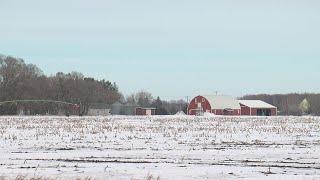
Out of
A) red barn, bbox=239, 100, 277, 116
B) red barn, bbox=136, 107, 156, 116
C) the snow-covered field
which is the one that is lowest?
the snow-covered field

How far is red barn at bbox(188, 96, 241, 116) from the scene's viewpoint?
403 feet

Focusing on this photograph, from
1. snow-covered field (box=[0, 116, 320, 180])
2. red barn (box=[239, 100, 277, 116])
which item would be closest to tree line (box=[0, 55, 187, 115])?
red barn (box=[239, 100, 277, 116])

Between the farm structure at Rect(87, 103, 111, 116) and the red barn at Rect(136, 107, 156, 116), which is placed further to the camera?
the red barn at Rect(136, 107, 156, 116)

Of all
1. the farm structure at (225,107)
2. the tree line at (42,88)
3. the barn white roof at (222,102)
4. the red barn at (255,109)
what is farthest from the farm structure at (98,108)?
the red barn at (255,109)

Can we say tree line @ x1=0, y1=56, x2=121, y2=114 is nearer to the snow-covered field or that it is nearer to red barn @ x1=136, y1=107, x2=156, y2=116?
red barn @ x1=136, y1=107, x2=156, y2=116

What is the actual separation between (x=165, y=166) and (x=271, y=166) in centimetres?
289

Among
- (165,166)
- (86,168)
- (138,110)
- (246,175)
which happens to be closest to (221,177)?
(246,175)

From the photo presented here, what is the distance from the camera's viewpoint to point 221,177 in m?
13.5

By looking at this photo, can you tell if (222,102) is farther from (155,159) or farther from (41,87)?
(155,159)

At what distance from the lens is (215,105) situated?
12388cm

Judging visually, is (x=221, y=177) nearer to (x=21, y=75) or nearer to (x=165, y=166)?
(x=165, y=166)

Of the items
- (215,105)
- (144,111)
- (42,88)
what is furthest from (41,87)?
(215,105)

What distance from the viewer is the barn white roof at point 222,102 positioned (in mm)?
123812

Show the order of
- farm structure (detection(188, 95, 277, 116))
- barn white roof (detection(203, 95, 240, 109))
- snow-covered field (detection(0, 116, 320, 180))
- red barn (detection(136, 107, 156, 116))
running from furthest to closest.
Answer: barn white roof (detection(203, 95, 240, 109)) → farm structure (detection(188, 95, 277, 116)) → red barn (detection(136, 107, 156, 116)) → snow-covered field (detection(0, 116, 320, 180))
